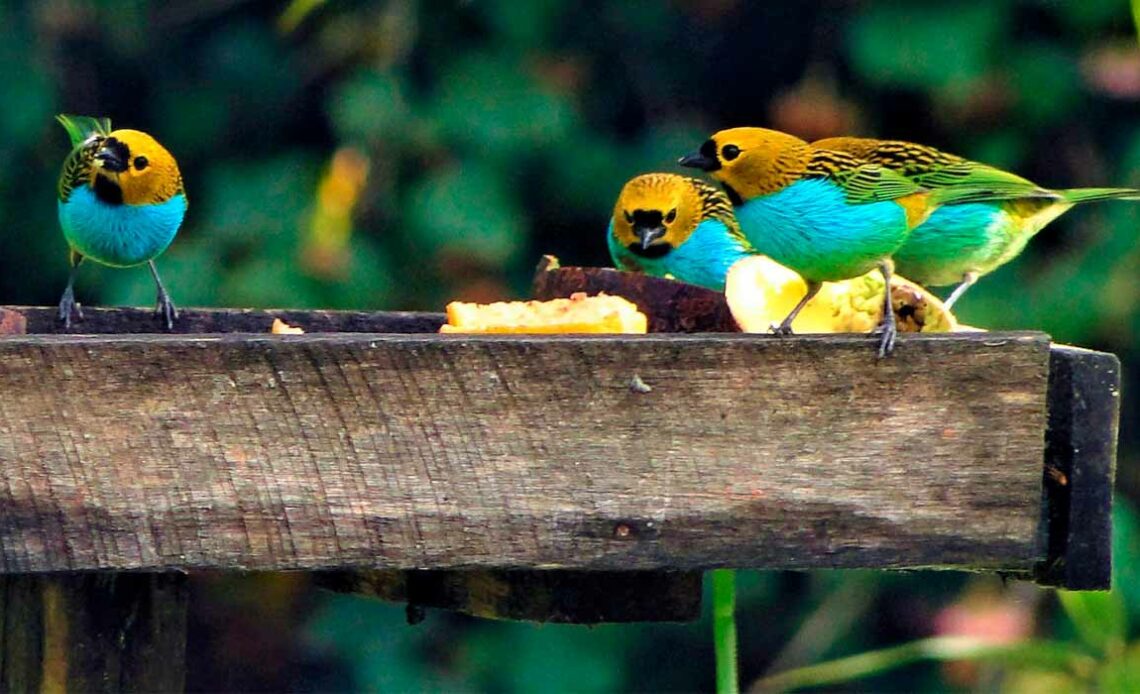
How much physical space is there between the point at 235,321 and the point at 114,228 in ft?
1.64

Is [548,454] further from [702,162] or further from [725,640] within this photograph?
[702,162]

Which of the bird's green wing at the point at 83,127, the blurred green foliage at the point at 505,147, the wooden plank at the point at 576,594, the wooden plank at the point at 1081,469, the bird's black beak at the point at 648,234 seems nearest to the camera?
the wooden plank at the point at 1081,469

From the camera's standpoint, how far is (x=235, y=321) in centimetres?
268

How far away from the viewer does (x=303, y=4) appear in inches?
74.6

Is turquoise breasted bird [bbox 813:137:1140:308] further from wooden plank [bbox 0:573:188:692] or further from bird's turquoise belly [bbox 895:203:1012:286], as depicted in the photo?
wooden plank [bbox 0:573:188:692]

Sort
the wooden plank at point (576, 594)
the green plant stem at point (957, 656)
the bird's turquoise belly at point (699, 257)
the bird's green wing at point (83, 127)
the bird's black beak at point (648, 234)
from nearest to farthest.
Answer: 1. the wooden plank at point (576, 594)
2. the green plant stem at point (957, 656)
3. the bird's green wing at point (83, 127)
4. the bird's black beak at point (648, 234)
5. the bird's turquoise belly at point (699, 257)

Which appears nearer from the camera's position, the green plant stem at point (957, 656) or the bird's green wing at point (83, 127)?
the green plant stem at point (957, 656)

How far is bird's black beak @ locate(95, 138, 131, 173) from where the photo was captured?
3.04 meters

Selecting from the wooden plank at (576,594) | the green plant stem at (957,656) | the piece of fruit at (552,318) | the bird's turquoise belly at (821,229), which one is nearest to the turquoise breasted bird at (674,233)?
the bird's turquoise belly at (821,229)

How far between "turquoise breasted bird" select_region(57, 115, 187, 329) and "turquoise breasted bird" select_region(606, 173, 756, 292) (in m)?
1.21

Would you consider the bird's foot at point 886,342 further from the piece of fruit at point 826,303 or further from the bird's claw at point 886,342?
the piece of fruit at point 826,303

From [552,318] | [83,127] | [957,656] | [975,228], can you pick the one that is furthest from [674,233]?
[957,656]

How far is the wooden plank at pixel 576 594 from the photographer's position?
1989mm

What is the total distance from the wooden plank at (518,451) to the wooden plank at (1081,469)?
0.06 meters
